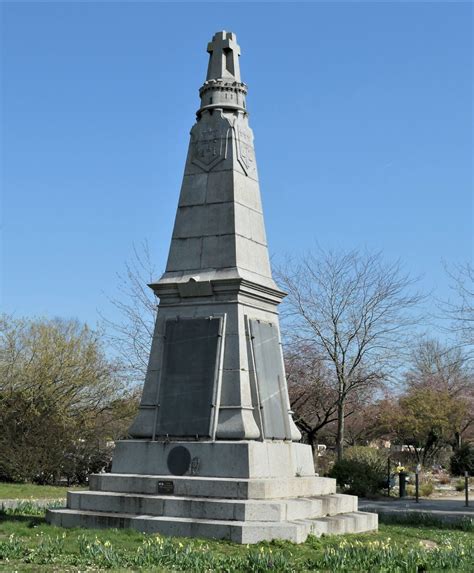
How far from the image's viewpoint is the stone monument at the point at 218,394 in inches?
414

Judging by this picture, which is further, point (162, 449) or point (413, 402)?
point (413, 402)

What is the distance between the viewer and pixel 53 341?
82.4ft

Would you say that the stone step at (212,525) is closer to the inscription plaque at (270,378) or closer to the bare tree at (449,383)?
the inscription plaque at (270,378)

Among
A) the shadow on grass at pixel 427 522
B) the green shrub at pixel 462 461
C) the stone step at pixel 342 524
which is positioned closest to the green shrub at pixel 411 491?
the green shrub at pixel 462 461

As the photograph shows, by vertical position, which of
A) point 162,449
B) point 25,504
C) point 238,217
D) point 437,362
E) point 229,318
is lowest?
point 25,504

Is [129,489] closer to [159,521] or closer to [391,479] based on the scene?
[159,521]

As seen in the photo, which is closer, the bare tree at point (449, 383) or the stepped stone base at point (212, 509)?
the stepped stone base at point (212, 509)

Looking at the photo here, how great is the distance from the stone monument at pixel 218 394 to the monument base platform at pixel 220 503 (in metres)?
0.02

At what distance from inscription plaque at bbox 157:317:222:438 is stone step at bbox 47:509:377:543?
1590mm

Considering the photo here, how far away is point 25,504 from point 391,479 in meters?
15.2

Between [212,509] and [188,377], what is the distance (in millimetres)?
2319

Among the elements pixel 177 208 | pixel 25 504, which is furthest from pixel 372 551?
pixel 25 504

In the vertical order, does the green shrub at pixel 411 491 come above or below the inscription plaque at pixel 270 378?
below

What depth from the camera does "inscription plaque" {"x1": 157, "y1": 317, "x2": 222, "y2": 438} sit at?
11.6 metres
